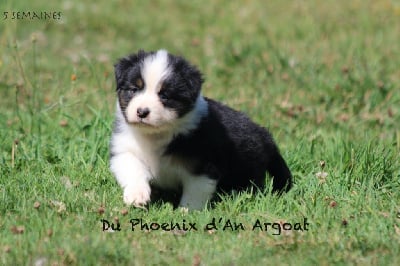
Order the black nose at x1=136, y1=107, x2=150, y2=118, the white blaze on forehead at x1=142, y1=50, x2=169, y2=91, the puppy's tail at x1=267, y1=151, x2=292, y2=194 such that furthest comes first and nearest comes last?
the puppy's tail at x1=267, y1=151, x2=292, y2=194
the white blaze on forehead at x1=142, y1=50, x2=169, y2=91
the black nose at x1=136, y1=107, x2=150, y2=118

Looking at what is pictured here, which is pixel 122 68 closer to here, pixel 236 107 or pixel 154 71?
pixel 154 71

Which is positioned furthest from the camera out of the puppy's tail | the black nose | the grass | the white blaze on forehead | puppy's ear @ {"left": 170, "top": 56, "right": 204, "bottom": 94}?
the puppy's tail

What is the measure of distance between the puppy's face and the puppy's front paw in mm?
391

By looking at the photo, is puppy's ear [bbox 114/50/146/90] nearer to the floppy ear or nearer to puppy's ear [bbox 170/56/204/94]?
the floppy ear

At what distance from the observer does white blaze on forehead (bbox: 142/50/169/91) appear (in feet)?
16.3

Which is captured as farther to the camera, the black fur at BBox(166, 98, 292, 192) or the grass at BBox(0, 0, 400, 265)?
the black fur at BBox(166, 98, 292, 192)

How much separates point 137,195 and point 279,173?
128 cm

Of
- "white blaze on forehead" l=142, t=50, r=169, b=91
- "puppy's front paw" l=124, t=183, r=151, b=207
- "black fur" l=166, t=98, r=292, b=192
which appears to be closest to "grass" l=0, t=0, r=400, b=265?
"puppy's front paw" l=124, t=183, r=151, b=207

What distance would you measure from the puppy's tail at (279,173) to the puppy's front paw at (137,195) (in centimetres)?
107

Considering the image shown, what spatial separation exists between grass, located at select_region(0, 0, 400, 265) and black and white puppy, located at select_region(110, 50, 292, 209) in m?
0.17

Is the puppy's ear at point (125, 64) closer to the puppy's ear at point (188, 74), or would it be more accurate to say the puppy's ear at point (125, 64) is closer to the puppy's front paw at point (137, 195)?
the puppy's ear at point (188, 74)

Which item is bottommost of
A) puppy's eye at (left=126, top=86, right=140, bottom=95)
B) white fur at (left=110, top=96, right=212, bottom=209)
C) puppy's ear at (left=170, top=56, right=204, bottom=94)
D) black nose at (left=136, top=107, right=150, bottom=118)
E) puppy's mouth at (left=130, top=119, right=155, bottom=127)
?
white fur at (left=110, top=96, right=212, bottom=209)

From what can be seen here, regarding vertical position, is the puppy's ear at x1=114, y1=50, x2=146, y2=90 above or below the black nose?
above

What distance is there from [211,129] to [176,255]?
1.25 metres
